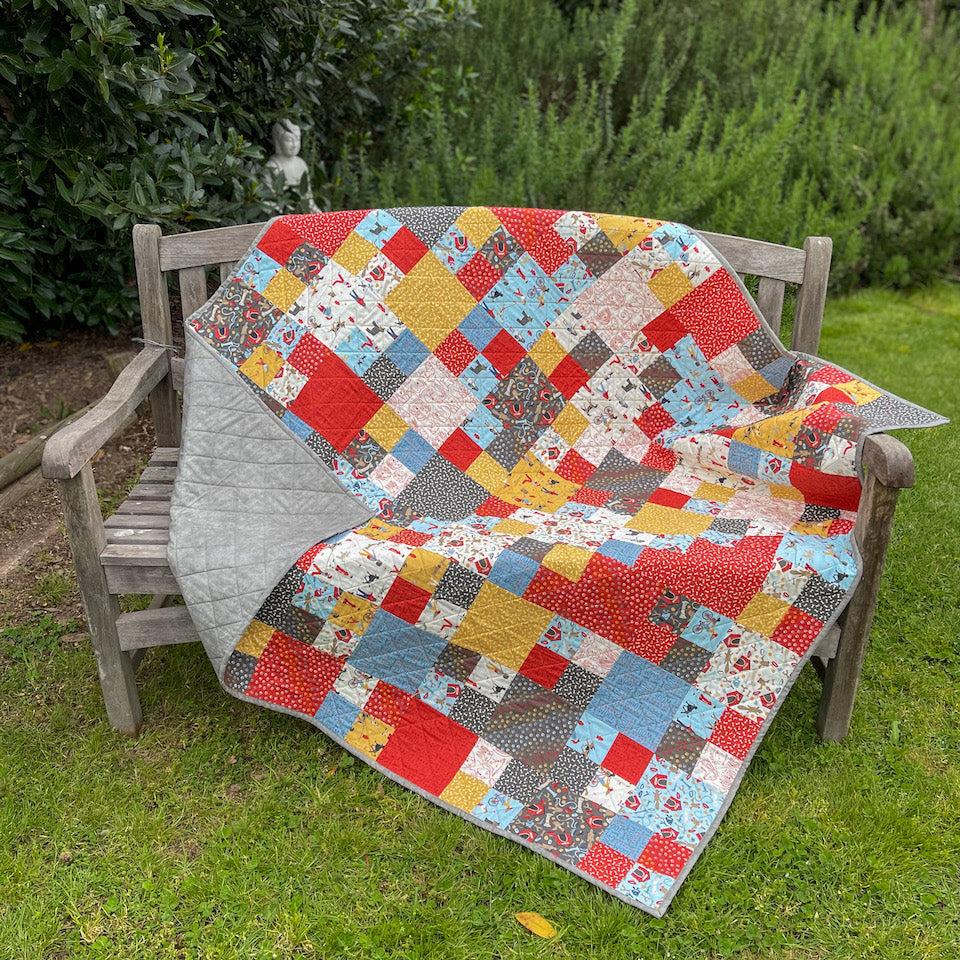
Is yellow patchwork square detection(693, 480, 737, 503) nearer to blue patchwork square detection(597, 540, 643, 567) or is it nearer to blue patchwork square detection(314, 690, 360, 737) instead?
blue patchwork square detection(597, 540, 643, 567)

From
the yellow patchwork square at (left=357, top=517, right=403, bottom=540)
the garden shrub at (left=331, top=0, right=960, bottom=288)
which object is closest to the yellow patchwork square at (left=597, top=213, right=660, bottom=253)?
the yellow patchwork square at (left=357, top=517, right=403, bottom=540)

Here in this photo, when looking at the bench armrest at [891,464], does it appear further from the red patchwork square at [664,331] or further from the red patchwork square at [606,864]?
the red patchwork square at [606,864]

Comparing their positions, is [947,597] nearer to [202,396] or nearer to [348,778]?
[348,778]

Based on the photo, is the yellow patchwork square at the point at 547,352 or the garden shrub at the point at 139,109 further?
the garden shrub at the point at 139,109

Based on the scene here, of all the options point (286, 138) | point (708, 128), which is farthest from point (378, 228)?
point (708, 128)

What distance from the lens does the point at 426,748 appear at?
212 cm

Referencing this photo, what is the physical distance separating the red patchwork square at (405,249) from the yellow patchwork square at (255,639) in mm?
994

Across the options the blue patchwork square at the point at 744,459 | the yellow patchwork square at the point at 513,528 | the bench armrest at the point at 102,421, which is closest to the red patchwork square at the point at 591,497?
the yellow patchwork square at the point at 513,528

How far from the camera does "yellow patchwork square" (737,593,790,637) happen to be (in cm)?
205

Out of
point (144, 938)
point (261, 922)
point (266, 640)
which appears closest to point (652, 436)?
point (266, 640)

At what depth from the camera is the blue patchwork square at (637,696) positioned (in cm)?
207

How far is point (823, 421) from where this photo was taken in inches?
84.9

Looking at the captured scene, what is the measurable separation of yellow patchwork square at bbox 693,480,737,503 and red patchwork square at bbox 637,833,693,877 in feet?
2.76

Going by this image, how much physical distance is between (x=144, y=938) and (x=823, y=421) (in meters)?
1.83
